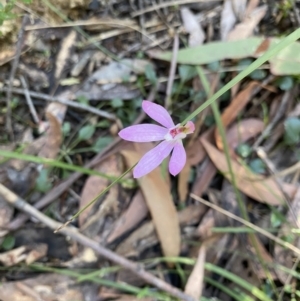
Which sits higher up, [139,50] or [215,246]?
[139,50]

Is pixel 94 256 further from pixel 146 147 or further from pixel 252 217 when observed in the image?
pixel 252 217

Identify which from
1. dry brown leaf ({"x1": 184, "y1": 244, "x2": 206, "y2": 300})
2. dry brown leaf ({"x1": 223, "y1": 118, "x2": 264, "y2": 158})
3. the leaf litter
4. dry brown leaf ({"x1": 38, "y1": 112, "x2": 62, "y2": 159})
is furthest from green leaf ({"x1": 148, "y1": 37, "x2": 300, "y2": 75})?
dry brown leaf ({"x1": 184, "y1": 244, "x2": 206, "y2": 300})

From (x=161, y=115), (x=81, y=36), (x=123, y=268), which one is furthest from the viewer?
(x=81, y=36)

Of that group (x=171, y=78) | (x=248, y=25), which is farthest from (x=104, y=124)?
(x=248, y=25)

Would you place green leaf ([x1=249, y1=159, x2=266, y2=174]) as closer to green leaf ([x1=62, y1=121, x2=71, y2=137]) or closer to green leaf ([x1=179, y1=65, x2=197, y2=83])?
green leaf ([x1=179, y1=65, x2=197, y2=83])

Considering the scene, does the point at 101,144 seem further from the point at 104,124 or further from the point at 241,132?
the point at 241,132

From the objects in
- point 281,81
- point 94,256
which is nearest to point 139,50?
point 281,81

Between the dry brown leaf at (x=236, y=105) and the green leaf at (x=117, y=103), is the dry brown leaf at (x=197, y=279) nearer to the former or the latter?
the dry brown leaf at (x=236, y=105)
